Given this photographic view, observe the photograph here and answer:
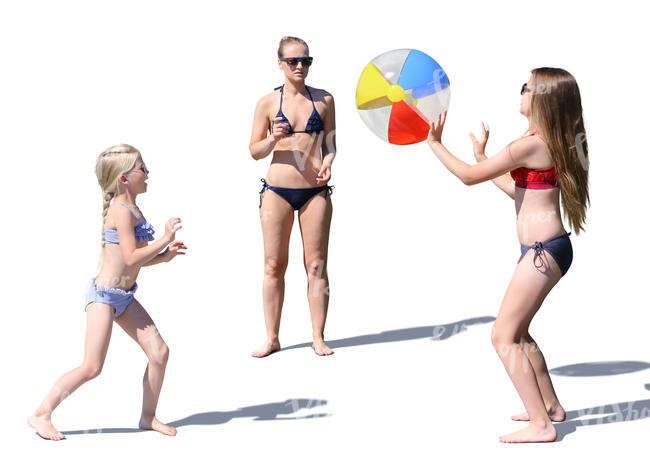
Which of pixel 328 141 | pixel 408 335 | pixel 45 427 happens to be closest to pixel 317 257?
pixel 328 141

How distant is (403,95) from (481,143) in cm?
73

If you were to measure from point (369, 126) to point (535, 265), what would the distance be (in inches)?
73.5

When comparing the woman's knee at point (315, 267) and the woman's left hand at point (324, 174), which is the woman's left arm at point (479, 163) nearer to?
the woman's left hand at point (324, 174)

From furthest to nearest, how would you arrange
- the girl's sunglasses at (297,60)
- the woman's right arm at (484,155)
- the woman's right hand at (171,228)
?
1. the girl's sunglasses at (297,60)
2. the woman's right arm at (484,155)
3. the woman's right hand at (171,228)

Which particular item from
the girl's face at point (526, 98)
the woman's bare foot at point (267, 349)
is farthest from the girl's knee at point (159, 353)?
the girl's face at point (526, 98)

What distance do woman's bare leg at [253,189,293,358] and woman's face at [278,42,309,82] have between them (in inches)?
38.6

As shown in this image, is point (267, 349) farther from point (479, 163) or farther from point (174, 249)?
point (479, 163)

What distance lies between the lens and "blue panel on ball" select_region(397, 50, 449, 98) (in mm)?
7461

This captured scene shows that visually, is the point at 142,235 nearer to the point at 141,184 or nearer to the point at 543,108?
the point at 141,184

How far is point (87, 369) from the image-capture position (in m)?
6.56

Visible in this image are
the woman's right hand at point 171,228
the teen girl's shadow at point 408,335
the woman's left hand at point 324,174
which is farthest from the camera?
the teen girl's shadow at point 408,335

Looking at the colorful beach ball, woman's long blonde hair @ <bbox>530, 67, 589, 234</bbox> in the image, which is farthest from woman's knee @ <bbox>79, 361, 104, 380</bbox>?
woman's long blonde hair @ <bbox>530, 67, 589, 234</bbox>

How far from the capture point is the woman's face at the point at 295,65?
8.30 metres

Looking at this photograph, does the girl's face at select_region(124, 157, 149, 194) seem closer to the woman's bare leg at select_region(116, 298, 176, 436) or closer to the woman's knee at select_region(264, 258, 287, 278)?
the woman's bare leg at select_region(116, 298, 176, 436)
